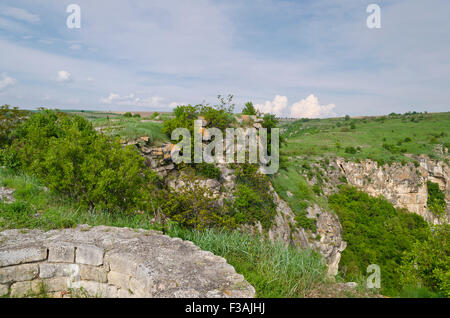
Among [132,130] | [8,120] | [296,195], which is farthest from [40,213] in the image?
[296,195]

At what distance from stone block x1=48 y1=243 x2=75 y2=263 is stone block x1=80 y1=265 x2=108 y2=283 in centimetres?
29

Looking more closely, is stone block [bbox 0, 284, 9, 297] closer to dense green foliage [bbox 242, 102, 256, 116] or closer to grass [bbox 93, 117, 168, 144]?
grass [bbox 93, 117, 168, 144]

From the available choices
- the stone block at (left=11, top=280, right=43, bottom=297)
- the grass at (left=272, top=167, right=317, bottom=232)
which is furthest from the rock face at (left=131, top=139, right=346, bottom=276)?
the stone block at (left=11, top=280, right=43, bottom=297)

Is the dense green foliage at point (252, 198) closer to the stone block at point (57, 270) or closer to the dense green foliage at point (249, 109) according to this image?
the dense green foliage at point (249, 109)

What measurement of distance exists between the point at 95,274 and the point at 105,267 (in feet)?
0.71

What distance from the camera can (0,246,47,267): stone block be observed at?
386 centimetres

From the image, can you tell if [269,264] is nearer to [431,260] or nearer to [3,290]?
[3,290]

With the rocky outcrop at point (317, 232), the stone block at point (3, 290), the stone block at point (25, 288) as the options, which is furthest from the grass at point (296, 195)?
the stone block at point (3, 290)

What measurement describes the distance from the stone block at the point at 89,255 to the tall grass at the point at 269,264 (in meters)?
1.72

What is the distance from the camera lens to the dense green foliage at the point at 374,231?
27.4m

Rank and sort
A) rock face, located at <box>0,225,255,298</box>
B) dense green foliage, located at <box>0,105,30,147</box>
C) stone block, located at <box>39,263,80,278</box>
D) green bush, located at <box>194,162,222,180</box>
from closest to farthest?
rock face, located at <box>0,225,255,298</box> < stone block, located at <box>39,263,80,278</box> < dense green foliage, located at <box>0,105,30,147</box> < green bush, located at <box>194,162,222,180</box>

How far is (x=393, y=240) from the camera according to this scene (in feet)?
102

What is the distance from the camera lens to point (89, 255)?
409 cm
